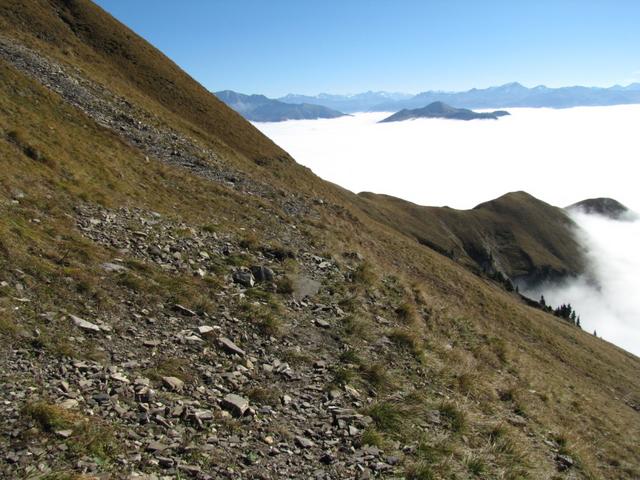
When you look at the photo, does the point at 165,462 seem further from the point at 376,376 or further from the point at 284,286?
the point at 284,286

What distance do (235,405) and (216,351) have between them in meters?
2.16

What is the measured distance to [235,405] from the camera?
30.8 ft

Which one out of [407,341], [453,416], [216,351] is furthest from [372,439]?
[407,341]

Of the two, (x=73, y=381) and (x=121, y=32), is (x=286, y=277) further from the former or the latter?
(x=121, y=32)

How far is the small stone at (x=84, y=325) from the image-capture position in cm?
1009

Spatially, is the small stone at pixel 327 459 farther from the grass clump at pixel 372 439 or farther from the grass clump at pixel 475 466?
the grass clump at pixel 475 466

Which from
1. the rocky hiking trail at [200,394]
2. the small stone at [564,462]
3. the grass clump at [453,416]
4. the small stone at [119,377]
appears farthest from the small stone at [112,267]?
the small stone at [564,462]

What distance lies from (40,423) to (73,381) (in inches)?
53.3

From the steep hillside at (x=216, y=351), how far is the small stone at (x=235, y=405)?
3 cm

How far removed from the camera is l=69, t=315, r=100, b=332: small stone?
397 inches

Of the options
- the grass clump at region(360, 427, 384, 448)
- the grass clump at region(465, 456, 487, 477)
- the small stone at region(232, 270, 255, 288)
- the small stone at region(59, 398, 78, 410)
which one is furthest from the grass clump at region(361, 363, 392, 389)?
the small stone at region(59, 398, 78, 410)

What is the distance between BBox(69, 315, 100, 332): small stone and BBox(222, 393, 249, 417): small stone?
3.41 meters

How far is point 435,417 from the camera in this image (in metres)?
11.4

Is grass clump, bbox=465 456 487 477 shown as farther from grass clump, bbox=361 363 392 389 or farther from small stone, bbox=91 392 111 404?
small stone, bbox=91 392 111 404
